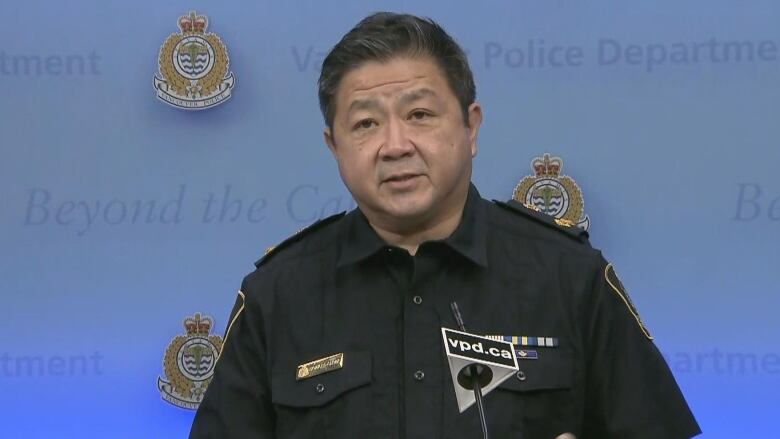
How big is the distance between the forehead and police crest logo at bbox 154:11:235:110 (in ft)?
3.31

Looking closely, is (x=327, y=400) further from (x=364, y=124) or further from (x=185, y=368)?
(x=185, y=368)

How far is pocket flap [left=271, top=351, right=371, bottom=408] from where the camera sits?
1.27m

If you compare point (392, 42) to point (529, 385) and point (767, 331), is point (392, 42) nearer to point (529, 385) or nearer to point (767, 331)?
point (529, 385)

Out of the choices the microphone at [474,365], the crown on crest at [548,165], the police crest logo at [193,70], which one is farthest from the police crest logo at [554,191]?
the microphone at [474,365]

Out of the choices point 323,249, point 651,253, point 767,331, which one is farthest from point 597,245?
point 323,249

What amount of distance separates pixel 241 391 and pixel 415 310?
250 millimetres

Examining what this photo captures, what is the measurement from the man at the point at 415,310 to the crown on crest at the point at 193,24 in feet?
3.23

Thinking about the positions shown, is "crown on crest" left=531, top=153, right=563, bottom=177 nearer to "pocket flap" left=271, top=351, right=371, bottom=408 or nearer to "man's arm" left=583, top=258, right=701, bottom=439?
"man's arm" left=583, top=258, right=701, bottom=439

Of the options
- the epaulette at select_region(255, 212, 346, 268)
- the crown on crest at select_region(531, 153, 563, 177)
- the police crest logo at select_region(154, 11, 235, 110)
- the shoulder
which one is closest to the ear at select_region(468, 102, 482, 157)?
the shoulder

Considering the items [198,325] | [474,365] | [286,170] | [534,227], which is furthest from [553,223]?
[198,325]

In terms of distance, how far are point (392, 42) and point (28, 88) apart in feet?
4.29

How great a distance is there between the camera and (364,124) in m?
1.29

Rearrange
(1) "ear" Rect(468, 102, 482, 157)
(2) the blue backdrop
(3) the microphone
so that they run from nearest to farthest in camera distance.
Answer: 1. (3) the microphone
2. (1) "ear" Rect(468, 102, 482, 157)
3. (2) the blue backdrop

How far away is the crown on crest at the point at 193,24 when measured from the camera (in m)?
2.26
